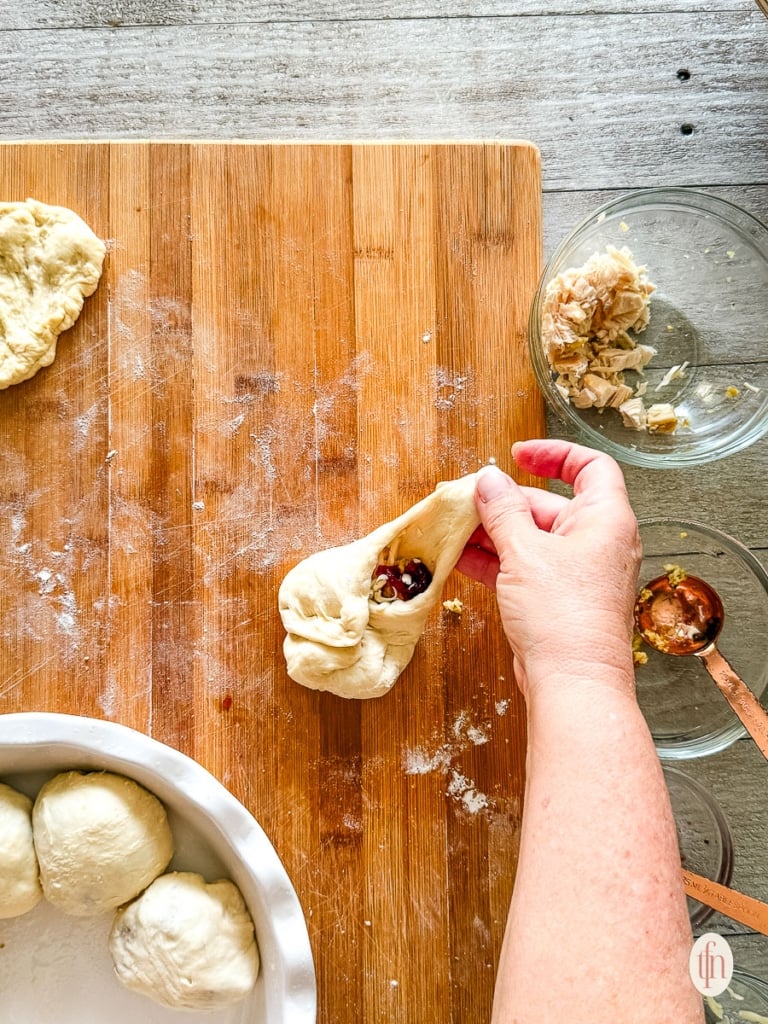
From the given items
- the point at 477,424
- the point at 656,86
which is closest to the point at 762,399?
the point at 477,424

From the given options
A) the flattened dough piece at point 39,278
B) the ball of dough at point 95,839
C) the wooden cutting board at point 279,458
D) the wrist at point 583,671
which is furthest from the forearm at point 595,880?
the flattened dough piece at point 39,278

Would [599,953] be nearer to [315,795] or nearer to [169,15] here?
[315,795]

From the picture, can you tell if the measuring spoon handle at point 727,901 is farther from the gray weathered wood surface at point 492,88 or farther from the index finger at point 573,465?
the index finger at point 573,465

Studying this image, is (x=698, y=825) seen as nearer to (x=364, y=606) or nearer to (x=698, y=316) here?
(x=364, y=606)

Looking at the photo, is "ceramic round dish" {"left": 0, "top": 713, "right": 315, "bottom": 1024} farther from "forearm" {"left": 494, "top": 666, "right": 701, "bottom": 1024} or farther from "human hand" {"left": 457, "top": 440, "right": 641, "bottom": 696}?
"human hand" {"left": 457, "top": 440, "right": 641, "bottom": 696}

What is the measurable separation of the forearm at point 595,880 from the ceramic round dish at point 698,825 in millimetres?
405

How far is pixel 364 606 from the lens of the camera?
1.12m

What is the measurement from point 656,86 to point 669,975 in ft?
4.25

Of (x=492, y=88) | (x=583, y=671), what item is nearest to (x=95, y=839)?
(x=583, y=671)

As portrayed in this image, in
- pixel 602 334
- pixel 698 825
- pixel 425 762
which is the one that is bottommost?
pixel 698 825

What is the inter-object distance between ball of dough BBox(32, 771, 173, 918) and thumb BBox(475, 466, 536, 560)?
0.64 meters

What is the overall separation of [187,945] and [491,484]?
76 centimetres

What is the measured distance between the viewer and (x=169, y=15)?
1.27 m

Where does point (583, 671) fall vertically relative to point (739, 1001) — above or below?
above
